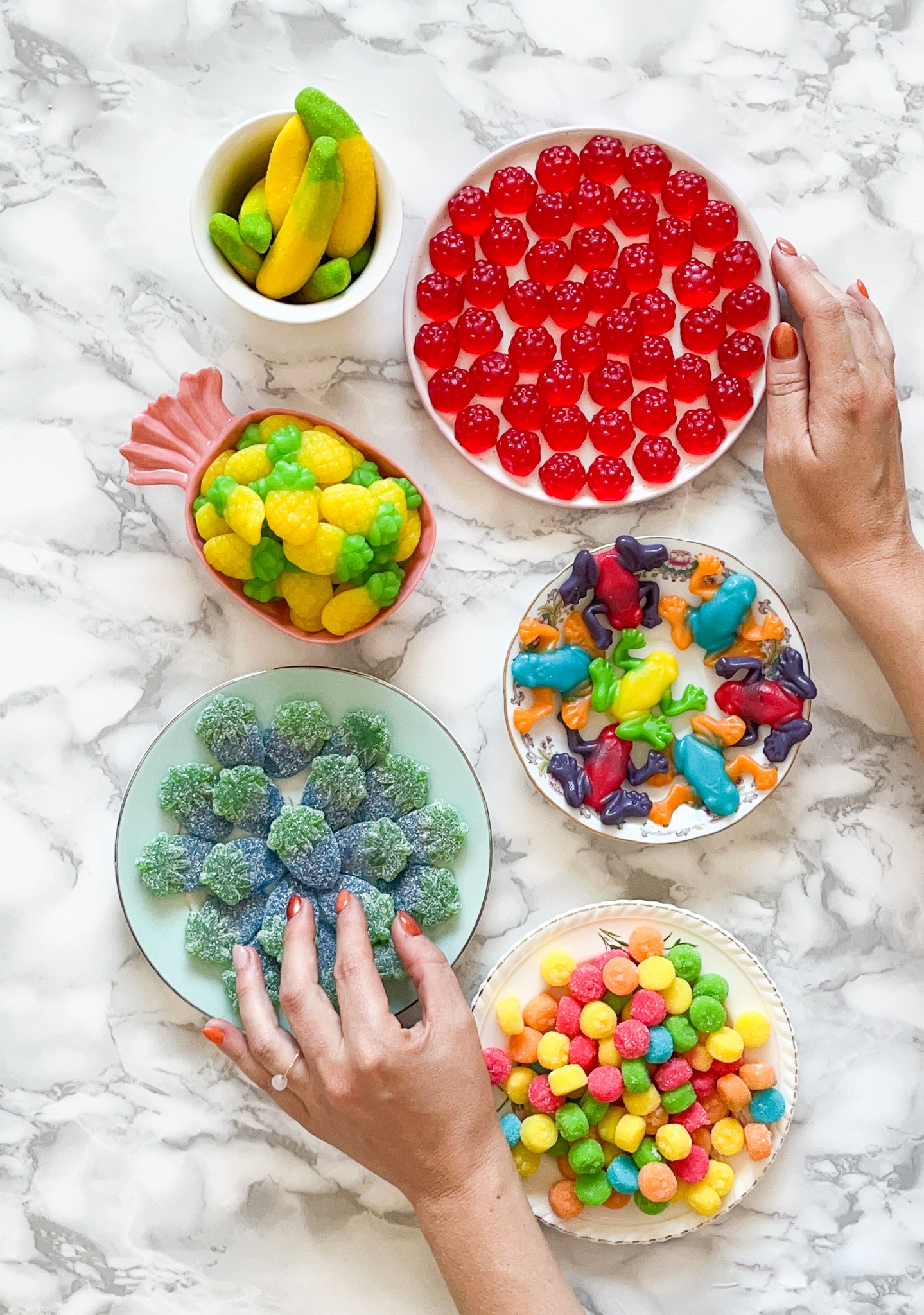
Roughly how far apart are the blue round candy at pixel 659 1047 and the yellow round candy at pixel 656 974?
0.13ft

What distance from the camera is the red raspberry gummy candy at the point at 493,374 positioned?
99cm

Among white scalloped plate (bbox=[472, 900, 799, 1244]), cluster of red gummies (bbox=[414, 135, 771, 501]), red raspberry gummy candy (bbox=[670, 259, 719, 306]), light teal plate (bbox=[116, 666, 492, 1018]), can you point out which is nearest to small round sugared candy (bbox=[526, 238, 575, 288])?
cluster of red gummies (bbox=[414, 135, 771, 501])

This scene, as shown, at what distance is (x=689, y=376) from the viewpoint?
992 mm

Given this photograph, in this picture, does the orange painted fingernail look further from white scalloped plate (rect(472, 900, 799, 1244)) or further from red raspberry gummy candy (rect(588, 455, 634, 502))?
white scalloped plate (rect(472, 900, 799, 1244))

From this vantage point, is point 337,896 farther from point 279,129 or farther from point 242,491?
point 279,129

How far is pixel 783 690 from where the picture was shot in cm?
100

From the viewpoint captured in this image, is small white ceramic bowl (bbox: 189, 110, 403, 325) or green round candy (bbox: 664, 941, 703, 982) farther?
green round candy (bbox: 664, 941, 703, 982)

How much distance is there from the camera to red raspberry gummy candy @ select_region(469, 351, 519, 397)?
99 centimetres

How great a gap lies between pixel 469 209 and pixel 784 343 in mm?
312

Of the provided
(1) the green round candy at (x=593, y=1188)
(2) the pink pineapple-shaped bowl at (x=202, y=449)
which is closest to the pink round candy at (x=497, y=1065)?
(1) the green round candy at (x=593, y=1188)

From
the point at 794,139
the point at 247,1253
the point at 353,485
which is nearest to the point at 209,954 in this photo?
the point at 247,1253

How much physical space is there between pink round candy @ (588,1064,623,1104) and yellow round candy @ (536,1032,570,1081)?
0.10 feet

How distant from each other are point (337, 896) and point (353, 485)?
36 centimetres

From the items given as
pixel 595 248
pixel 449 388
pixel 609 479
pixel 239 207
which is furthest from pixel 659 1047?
pixel 239 207
